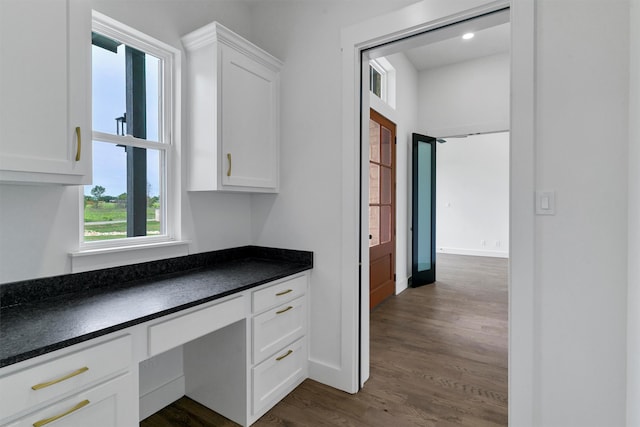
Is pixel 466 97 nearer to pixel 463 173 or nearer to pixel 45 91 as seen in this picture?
pixel 463 173

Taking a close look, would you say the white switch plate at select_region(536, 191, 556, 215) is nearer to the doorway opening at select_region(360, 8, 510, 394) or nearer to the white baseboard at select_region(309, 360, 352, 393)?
the white baseboard at select_region(309, 360, 352, 393)

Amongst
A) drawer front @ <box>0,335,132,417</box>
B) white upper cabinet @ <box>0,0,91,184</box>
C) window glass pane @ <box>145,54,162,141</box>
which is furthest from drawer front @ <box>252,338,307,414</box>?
window glass pane @ <box>145,54,162,141</box>

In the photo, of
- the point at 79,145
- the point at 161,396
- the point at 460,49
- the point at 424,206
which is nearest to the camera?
the point at 79,145

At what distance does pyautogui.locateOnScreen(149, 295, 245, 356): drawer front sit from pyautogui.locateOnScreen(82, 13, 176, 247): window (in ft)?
2.41

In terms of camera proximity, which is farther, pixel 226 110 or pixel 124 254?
pixel 226 110

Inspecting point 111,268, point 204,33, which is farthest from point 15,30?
point 111,268

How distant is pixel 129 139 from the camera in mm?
1908

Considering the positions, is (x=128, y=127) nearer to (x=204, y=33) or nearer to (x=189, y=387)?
(x=204, y=33)

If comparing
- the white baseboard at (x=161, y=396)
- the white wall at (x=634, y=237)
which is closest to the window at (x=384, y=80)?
the white wall at (x=634, y=237)

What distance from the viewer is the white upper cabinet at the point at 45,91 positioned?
3.88ft

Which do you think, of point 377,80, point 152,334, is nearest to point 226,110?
point 152,334

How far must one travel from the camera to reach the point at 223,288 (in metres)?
1.69

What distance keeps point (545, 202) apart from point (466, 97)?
144 inches

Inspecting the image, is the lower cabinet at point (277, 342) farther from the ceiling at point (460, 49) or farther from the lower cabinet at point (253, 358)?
the ceiling at point (460, 49)
